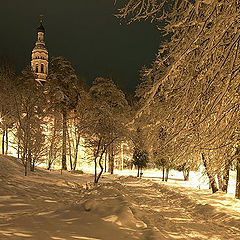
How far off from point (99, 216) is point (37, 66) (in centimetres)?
5727

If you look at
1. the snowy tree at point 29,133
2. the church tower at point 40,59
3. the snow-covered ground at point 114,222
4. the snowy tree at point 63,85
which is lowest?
the snow-covered ground at point 114,222

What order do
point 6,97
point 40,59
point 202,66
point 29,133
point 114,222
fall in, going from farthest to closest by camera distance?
point 40,59
point 6,97
point 29,133
point 114,222
point 202,66

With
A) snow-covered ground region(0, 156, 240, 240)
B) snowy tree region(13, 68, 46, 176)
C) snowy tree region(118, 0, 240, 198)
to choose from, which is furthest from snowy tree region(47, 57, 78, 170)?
snowy tree region(118, 0, 240, 198)

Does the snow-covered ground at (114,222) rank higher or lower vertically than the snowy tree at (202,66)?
lower

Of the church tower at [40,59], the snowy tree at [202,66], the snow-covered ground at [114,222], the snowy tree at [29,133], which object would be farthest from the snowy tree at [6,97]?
the church tower at [40,59]

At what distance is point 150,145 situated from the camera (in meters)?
6.08

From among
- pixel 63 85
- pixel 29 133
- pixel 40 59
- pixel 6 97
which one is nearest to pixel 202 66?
pixel 29 133

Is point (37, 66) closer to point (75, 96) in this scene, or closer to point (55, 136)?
point (75, 96)

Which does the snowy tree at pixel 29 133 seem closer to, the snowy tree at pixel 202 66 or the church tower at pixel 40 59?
the snowy tree at pixel 202 66

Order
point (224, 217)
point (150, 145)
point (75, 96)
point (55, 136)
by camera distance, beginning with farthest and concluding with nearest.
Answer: point (75, 96), point (55, 136), point (224, 217), point (150, 145)

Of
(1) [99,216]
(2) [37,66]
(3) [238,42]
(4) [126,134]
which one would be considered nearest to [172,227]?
(1) [99,216]

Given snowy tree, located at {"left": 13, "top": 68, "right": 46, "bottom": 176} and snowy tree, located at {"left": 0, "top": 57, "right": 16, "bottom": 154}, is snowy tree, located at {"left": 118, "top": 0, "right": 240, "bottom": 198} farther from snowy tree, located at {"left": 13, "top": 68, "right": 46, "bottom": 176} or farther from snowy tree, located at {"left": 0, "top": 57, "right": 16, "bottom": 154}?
snowy tree, located at {"left": 0, "top": 57, "right": 16, "bottom": 154}

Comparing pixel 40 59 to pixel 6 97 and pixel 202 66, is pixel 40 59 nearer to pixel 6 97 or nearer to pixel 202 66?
pixel 6 97

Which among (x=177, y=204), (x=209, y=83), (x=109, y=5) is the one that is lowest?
(x=177, y=204)
